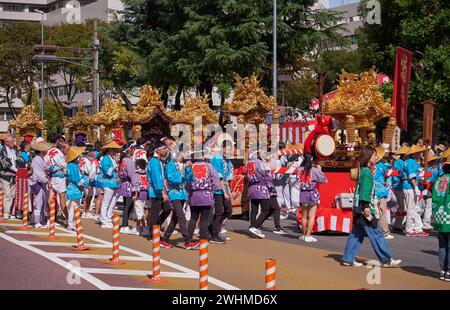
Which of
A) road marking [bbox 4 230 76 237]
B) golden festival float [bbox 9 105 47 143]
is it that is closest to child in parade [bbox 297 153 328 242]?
road marking [bbox 4 230 76 237]

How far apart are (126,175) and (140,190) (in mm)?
732

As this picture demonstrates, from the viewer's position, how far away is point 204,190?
42.2 ft

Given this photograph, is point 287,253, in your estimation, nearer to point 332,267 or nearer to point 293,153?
point 332,267

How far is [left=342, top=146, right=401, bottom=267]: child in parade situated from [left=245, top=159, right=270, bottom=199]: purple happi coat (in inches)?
144

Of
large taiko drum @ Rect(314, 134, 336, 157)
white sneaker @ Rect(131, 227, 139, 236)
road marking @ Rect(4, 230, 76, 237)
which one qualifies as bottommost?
white sneaker @ Rect(131, 227, 139, 236)

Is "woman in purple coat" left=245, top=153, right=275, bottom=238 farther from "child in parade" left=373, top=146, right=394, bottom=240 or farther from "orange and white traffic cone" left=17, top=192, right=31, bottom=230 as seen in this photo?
"orange and white traffic cone" left=17, top=192, right=31, bottom=230

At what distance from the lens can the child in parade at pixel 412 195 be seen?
1552 centimetres

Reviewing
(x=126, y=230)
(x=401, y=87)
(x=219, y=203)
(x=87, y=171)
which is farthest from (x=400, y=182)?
(x=87, y=171)

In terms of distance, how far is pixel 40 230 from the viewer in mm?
15688

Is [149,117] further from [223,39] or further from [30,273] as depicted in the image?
[30,273]

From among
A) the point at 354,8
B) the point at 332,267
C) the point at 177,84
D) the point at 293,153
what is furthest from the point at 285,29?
the point at 354,8

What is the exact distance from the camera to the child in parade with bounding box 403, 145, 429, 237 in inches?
611

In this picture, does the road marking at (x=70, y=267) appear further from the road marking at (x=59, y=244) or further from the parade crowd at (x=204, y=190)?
the parade crowd at (x=204, y=190)
